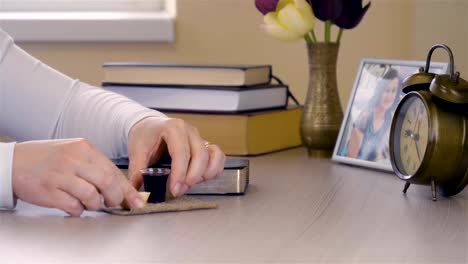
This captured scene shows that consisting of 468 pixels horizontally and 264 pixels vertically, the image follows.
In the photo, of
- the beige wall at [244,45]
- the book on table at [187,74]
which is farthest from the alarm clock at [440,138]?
the beige wall at [244,45]

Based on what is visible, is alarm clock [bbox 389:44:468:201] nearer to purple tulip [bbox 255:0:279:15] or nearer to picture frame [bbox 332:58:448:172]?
picture frame [bbox 332:58:448:172]

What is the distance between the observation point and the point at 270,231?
1.07 m

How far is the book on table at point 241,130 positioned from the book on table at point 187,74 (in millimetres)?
64

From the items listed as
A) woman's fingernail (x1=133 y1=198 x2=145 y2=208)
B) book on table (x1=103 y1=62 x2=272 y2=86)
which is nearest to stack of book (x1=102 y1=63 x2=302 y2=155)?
book on table (x1=103 y1=62 x2=272 y2=86)

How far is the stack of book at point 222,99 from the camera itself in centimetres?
175

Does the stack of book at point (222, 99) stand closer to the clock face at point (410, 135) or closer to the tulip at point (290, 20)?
the tulip at point (290, 20)

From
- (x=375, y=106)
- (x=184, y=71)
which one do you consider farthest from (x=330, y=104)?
(x=184, y=71)

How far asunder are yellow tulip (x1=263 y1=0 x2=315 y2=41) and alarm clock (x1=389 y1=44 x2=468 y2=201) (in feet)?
1.34

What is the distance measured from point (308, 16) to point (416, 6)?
1.68 feet

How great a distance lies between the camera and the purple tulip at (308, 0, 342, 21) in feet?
5.49

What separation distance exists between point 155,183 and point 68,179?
122 mm

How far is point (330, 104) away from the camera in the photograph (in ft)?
5.74

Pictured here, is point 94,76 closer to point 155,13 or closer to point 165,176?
point 155,13

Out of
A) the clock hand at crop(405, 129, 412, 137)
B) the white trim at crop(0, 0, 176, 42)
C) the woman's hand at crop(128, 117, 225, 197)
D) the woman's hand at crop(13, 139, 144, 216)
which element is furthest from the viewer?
the white trim at crop(0, 0, 176, 42)
